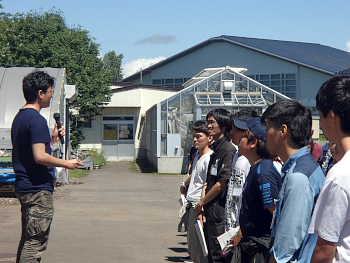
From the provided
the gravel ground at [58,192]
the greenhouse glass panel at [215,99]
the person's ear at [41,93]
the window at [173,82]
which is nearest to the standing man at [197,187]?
the person's ear at [41,93]

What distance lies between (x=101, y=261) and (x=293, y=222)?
4607 mm

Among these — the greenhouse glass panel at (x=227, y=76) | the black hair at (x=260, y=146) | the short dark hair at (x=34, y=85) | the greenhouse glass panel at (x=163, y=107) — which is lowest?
the black hair at (x=260, y=146)

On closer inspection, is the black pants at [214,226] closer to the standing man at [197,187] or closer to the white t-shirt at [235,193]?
the standing man at [197,187]

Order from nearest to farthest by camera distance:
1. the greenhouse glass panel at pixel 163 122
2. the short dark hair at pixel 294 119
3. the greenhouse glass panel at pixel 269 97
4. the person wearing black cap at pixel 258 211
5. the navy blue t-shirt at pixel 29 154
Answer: the short dark hair at pixel 294 119
the person wearing black cap at pixel 258 211
the navy blue t-shirt at pixel 29 154
the greenhouse glass panel at pixel 163 122
the greenhouse glass panel at pixel 269 97

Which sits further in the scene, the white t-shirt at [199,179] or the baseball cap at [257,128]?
the white t-shirt at [199,179]

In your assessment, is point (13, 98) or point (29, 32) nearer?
point (13, 98)

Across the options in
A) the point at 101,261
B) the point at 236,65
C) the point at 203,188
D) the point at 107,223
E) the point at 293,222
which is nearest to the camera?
the point at 293,222

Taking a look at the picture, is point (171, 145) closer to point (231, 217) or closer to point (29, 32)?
point (29, 32)

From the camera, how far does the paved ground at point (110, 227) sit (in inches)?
264

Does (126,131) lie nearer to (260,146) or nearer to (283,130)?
(260,146)

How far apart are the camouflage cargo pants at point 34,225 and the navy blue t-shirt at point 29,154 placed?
0.26 ft

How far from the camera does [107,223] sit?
926 centimetres

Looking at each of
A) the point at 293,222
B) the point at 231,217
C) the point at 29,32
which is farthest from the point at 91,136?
the point at 293,222

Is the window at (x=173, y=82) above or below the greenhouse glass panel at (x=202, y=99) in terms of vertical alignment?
above
